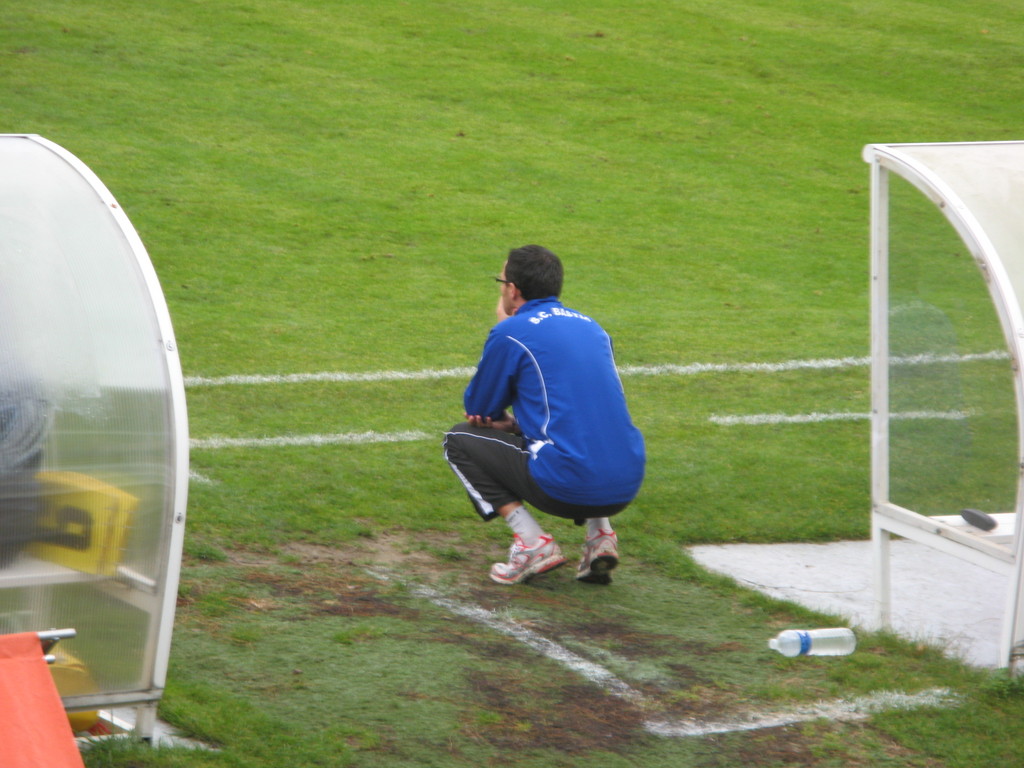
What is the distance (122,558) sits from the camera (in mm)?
3529

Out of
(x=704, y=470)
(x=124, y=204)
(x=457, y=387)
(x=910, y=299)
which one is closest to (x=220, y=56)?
(x=124, y=204)

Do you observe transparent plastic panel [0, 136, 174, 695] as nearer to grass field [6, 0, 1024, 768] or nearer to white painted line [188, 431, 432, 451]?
grass field [6, 0, 1024, 768]

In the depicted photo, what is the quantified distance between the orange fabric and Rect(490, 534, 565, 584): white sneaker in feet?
7.63

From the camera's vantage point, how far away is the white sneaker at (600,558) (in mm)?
5312

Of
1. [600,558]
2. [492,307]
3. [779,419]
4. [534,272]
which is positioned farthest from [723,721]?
[492,307]

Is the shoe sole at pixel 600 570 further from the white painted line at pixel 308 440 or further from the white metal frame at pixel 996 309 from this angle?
the white painted line at pixel 308 440

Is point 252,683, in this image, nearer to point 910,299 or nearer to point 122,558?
point 122,558

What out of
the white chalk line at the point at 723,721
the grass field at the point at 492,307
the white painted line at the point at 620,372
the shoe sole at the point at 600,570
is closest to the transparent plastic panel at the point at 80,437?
the grass field at the point at 492,307

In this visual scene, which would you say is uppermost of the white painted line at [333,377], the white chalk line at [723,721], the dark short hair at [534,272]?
the dark short hair at [534,272]

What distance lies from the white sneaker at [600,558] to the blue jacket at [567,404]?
0.89ft

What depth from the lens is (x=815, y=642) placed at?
468cm

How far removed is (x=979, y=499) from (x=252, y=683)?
2666mm

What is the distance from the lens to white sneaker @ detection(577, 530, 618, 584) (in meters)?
5.31

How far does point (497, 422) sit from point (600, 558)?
0.71 meters
